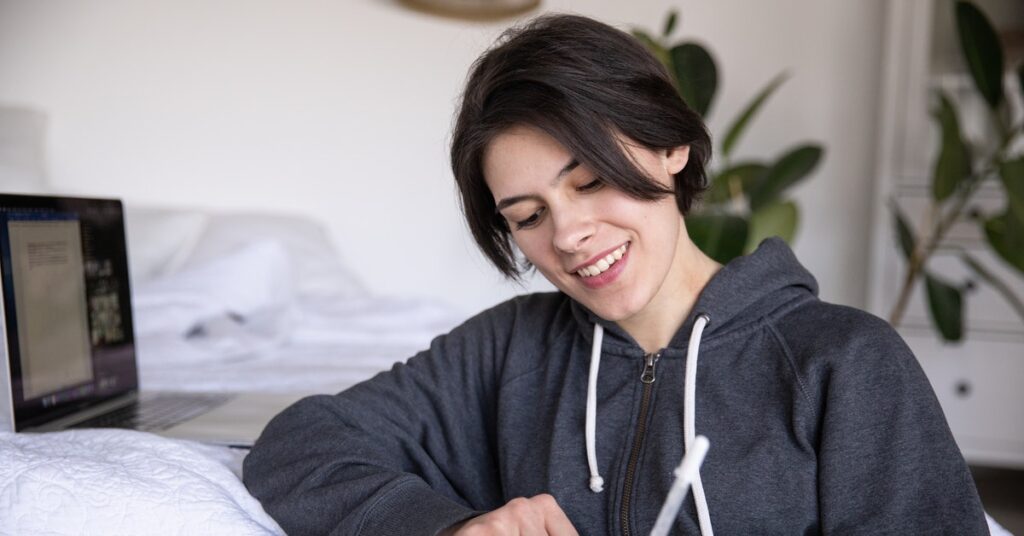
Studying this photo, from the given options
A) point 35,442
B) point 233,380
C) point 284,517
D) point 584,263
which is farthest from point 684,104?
point 233,380

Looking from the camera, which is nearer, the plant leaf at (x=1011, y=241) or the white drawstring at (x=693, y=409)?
the white drawstring at (x=693, y=409)

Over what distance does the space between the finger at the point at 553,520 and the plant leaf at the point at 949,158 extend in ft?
5.43

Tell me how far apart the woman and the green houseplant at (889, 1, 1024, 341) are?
4.12 feet

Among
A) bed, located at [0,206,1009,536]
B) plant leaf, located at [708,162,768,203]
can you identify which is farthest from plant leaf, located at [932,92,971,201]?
bed, located at [0,206,1009,536]

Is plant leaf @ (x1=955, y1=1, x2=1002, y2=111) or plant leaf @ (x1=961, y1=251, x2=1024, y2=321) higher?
A: plant leaf @ (x1=955, y1=1, x2=1002, y2=111)

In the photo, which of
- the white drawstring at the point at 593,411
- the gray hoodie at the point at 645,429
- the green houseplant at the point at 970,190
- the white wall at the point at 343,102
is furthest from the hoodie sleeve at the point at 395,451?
the white wall at the point at 343,102

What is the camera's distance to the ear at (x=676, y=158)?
871 millimetres

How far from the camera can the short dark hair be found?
788 mm

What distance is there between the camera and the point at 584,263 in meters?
0.81

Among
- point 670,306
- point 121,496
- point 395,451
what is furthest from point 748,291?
point 121,496

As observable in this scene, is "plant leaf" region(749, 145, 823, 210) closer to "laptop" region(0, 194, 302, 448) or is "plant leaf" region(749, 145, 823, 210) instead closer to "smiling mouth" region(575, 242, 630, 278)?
"laptop" region(0, 194, 302, 448)

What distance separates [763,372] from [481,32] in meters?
2.07

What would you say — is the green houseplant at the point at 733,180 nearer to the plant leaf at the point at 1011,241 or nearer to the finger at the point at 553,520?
the plant leaf at the point at 1011,241

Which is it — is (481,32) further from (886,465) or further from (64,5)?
(886,465)
